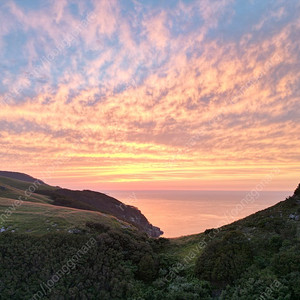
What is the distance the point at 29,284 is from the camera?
15641 millimetres

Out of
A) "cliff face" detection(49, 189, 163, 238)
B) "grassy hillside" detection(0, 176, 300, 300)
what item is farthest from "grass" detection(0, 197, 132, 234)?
"cliff face" detection(49, 189, 163, 238)

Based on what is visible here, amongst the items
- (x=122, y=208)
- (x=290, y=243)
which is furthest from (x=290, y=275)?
(x=122, y=208)

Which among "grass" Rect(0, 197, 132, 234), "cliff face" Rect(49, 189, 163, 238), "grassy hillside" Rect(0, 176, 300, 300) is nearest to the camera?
"grassy hillside" Rect(0, 176, 300, 300)

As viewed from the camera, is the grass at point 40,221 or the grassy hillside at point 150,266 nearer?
the grassy hillside at point 150,266

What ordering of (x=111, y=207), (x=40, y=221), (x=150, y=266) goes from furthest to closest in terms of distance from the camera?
(x=111, y=207), (x=40, y=221), (x=150, y=266)

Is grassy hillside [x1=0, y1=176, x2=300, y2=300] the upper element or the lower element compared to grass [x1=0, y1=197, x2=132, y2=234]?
lower

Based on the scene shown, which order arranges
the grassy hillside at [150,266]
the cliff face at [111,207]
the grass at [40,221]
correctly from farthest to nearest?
the cliff face at [111,207] → the grass at [40,221] → the grassy hillside at [150,266]

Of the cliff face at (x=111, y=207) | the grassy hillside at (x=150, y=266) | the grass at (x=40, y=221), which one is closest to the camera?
the grassy hillside at (x=150, y=266)

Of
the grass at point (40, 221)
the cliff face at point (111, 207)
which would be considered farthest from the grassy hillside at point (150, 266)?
the cliff face at point (111, 207)

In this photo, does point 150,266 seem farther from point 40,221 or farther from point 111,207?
point 111,207

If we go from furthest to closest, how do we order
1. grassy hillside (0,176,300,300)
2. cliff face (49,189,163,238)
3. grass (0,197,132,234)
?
cliff face (49,189,163,238), grass (0,197,132,234), grassy hillside (0,176,300,300)

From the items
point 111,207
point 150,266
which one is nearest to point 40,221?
point 150,266

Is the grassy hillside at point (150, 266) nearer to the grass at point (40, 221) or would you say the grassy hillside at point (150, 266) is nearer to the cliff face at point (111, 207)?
the grass at point (40, 221)

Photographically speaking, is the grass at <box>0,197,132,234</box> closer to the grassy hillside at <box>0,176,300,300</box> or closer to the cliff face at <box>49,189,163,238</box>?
the grassy hillside at <box>0,176,300,300</box>
